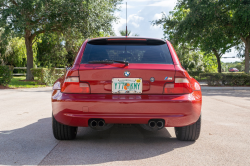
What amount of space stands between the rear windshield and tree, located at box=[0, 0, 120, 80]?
1493 centimetres

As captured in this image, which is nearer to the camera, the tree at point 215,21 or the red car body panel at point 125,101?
the red car body panel at point 125,101

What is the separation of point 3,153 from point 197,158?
2.46 meters

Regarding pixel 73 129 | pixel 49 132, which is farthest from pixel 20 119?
pixel 73 129

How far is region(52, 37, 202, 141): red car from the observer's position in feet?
11.5

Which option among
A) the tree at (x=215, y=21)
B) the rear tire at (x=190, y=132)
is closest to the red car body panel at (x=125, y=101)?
the rear tire at (x=190, y=132)

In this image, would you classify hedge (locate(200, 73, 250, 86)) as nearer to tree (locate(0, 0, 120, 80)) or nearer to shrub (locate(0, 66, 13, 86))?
tree (locate(0, 0, 120, 80))

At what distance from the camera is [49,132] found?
4707 millimetres

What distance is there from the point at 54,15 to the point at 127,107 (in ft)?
56.4

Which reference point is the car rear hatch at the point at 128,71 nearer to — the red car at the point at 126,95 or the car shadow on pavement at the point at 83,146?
the red car at the point at 126,95

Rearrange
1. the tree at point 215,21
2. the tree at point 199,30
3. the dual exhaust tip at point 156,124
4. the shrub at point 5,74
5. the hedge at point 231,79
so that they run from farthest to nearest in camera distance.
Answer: the tree at point 199,30
the hedge at point 231,79
the tree at point 215,21
the shrub at point 5,74
the dual exhaust tip at point 156,124

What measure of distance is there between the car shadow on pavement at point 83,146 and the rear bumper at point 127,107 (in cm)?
41

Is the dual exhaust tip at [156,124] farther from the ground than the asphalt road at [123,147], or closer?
farther from the ground

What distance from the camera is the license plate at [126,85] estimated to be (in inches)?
140

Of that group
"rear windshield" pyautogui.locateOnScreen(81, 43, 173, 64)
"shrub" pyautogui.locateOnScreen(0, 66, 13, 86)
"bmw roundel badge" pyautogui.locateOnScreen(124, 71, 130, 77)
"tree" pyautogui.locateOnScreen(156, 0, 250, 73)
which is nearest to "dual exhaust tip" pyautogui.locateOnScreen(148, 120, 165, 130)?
"bmw roundel badge" pyautogui.locateOnScreen(124, 71, 130, 77)
